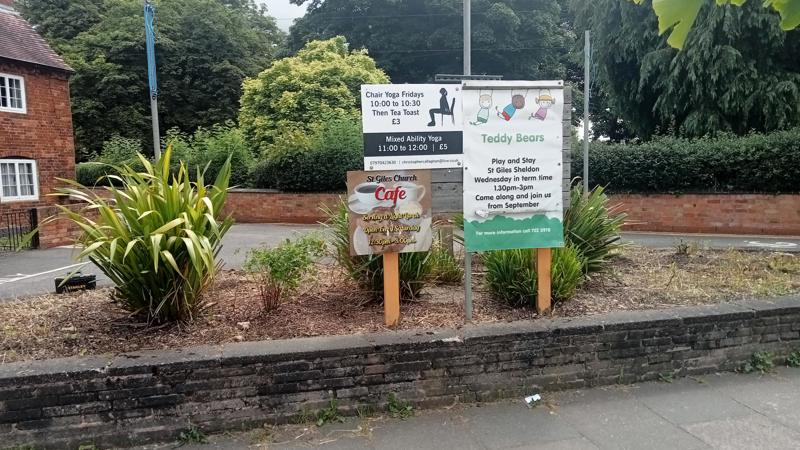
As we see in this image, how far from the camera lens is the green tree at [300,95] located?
757 inches

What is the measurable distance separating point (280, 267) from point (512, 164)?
190 centimetres

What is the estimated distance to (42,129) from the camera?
58.4ft

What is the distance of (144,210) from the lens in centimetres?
393

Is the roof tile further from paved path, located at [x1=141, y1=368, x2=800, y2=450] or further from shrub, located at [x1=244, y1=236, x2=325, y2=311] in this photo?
paved path, located at [x1=141, y1=368, x2=800, y2=450]

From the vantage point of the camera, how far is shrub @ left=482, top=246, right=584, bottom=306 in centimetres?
460

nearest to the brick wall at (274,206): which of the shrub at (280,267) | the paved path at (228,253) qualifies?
the paved path at (228,253)

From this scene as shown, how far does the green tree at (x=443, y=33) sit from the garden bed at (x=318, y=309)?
2498cm

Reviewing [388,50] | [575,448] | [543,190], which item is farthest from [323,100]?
[575,448]

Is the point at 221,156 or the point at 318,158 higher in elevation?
the point at 221,156

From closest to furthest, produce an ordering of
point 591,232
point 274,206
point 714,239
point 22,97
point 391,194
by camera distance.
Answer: point 391,194 → point 591,232 → point 714,239 → point 274,206 → point 22,97

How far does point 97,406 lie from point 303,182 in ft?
43.4

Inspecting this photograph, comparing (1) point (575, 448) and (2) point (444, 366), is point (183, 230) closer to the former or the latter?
(2) point (444, 366)

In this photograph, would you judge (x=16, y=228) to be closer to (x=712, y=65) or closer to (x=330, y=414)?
(x=330, y=414)

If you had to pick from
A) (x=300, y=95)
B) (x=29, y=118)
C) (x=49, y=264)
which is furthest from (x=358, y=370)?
(x=29, y=118)
